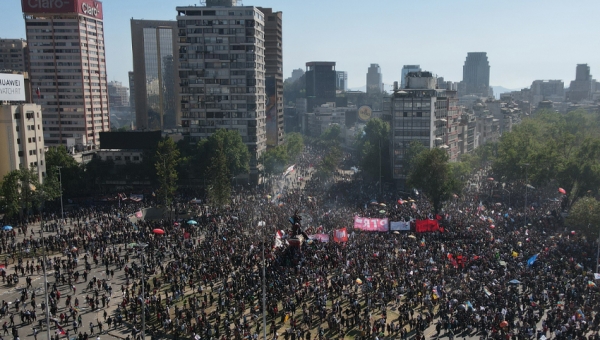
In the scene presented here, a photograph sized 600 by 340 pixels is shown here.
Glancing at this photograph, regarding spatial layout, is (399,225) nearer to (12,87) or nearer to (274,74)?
(12,87)

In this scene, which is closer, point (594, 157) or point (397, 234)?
point (397, 234)

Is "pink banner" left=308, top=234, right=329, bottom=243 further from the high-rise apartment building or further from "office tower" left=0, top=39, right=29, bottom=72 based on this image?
"office tower" left=0, top=39, right=29, bottom=72

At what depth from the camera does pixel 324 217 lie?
5725 cm

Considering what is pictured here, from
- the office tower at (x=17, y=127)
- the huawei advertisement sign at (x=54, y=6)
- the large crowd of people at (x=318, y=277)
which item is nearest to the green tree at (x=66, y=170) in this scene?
the office tower at (x=17, y=127)

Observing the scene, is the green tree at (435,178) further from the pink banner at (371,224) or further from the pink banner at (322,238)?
the pink banner at (322,238)

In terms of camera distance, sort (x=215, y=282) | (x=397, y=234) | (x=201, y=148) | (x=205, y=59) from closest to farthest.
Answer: (x=215, y=282)
(x=397, y=234)
(x=201, y=148)
(x=205, y=59)

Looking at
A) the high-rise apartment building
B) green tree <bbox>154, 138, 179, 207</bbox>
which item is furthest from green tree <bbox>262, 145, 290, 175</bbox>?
the high-rise apartment building

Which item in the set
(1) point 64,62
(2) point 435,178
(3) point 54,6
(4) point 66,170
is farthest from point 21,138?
(2) point 435,178

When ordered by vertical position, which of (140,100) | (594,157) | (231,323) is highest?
(140,100)

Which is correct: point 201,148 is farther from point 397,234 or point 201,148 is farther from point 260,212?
point 397,234

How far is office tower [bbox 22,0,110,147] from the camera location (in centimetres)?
9894

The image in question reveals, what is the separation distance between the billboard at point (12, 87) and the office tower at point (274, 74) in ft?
162

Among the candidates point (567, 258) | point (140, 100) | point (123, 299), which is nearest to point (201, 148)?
point (123, 299)

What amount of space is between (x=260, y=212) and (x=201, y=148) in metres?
22.1
